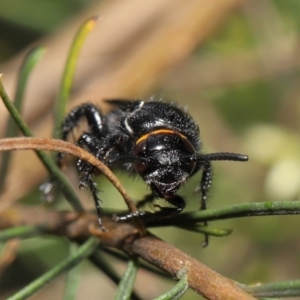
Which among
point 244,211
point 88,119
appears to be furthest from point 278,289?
point 88,119

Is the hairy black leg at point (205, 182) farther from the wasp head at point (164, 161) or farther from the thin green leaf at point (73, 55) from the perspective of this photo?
the thin green leaf at point (73, 55)

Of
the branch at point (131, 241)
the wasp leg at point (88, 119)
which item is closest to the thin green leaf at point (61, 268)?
the branch at point (131, 241)

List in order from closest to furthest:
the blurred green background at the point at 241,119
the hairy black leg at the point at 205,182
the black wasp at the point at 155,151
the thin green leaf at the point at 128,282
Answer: the thin green leaf at the point at 128,282 → the black wasp at the point at 155,151 → the hairy black leg at the point at 205,182 → the blurred green background at the point at 241,119

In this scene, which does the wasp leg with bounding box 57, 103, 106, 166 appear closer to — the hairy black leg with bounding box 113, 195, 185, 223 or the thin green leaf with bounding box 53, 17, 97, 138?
the thin green leaf with bounding box 53, 17, 97, 138

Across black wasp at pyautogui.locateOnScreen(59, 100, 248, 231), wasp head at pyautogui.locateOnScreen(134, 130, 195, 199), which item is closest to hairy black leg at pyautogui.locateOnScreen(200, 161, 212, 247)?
black wasp at pyautogui.locateOnScreen(59, 100, 248, 231)

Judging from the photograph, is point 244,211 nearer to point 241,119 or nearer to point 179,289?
point 179,289
